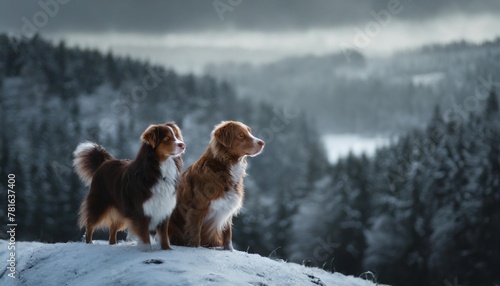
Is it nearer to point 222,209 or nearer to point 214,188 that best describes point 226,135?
point 214,188

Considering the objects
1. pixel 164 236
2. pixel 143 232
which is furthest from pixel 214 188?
pixel 143 232

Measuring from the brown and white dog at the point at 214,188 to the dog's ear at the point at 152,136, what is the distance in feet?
3.68

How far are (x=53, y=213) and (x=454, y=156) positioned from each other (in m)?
45.6

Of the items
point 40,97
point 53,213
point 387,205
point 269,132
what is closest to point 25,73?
point 40,97

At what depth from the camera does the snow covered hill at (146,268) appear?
26.9ft

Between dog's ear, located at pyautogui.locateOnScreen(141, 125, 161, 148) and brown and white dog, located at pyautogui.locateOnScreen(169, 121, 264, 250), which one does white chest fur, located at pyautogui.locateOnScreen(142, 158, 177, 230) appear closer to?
dog's ear, located at pyautogui.locateOnScreen(141, 125, 161, 148)

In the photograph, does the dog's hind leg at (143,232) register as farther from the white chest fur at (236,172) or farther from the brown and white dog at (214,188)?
the white chest fur at (236,172)

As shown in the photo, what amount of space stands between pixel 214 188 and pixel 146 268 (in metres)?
2.07

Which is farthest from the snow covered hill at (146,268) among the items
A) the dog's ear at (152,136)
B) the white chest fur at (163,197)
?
the dog's ear at (152,136)

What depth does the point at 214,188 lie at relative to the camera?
9930 millimetres

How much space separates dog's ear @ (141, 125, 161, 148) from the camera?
9.05 m

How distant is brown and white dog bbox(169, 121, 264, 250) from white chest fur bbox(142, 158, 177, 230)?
0.56m

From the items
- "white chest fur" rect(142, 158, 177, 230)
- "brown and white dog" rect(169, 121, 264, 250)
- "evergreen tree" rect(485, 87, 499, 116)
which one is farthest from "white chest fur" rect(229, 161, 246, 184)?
"evergreen tree" rect(485, 87, 499, 116)

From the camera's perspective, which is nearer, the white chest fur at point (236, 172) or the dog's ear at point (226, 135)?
the dog's ear at point (226, 135)
